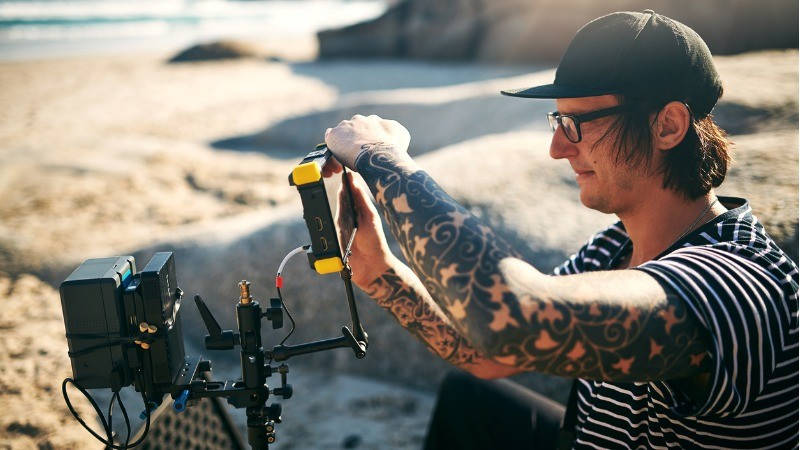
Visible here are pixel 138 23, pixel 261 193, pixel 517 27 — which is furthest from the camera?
pixel 138 23

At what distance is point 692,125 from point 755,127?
2883 mm

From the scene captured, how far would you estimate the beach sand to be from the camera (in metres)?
3.44

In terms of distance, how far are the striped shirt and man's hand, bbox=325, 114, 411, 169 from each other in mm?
604

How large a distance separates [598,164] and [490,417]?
1007 millimetres

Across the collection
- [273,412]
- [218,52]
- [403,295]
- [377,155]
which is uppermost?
[377,155]

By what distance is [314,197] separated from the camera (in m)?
1.44

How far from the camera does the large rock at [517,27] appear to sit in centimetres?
948

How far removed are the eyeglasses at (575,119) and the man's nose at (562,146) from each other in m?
0.01

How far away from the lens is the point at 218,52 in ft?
59.3

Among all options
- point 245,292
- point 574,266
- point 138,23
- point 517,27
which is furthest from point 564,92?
point 138,23

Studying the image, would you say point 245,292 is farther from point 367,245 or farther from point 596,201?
point 596,201

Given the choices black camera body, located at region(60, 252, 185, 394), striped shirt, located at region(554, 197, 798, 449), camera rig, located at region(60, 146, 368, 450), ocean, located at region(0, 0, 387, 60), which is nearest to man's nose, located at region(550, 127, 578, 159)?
striped shirt, located at region(554, 197, 798, 449)

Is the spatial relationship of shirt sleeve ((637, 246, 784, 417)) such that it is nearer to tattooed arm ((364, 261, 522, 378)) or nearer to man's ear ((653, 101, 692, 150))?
man's ear ((653, 101, 692, 150))

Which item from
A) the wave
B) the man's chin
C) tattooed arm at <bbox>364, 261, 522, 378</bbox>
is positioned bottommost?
the wave
